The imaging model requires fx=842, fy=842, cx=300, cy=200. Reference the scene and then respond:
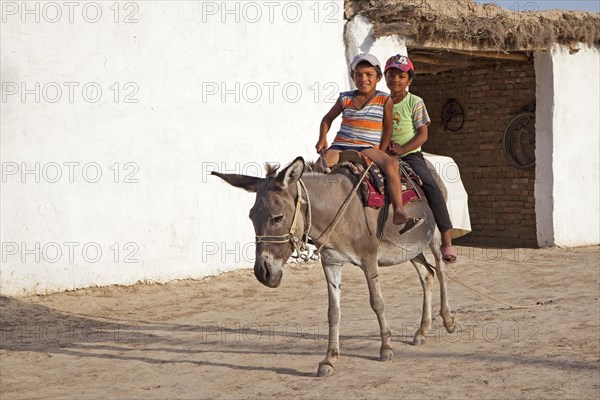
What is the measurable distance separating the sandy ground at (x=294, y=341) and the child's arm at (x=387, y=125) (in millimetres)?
1660

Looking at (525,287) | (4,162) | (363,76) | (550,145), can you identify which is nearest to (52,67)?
(4,162)

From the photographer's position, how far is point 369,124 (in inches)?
252

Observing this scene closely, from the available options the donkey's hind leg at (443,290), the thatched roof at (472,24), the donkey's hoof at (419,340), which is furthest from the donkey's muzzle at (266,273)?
the thatched roof at (472,24)

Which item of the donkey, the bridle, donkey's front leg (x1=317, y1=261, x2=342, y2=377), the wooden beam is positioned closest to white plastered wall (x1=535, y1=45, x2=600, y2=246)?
the wooden beam

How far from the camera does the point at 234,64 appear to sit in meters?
11.1

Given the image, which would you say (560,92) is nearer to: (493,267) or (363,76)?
(493,267)

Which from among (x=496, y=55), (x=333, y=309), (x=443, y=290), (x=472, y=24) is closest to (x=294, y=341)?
(x=333, y=309)

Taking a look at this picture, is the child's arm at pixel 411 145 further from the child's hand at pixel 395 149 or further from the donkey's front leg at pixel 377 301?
the donkey's front leg at pixel 377 301

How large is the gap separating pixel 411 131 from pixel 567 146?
772cm

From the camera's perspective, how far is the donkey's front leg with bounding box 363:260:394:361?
20.6 feet

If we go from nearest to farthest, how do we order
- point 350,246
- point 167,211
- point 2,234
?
point 350,246
point 2,234
point 167,211

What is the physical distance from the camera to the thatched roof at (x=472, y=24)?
11734 millimetres

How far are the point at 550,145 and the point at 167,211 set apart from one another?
657 centimetres

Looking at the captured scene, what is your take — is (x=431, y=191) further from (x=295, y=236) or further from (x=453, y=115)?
(x=453, y=115)
